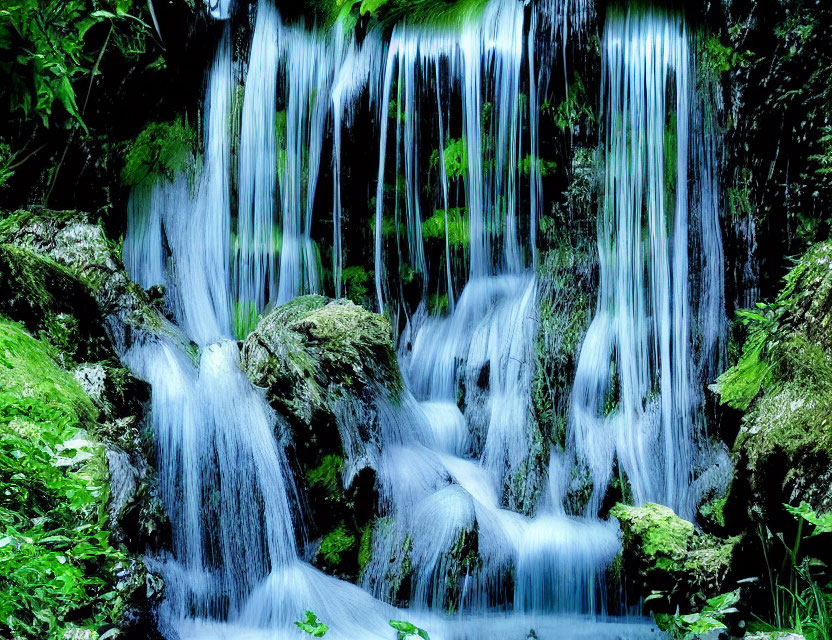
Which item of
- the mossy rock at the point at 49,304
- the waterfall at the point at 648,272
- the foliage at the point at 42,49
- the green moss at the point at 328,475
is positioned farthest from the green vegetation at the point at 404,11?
the green moss at the point at 328,475

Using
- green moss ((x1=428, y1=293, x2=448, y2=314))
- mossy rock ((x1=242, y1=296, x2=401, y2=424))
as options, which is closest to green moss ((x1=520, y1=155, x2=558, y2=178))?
green moss ((x1=428, y1=293, x2=448, y2=314))

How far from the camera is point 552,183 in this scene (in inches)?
265

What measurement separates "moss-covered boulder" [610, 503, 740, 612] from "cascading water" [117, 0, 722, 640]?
799 mm

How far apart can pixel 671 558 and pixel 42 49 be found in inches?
191

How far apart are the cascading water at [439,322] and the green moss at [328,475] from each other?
119 millimetres

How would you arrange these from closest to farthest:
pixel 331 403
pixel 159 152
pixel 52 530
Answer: pixel 52 530 → pixel 331 403 → pixel 159 152

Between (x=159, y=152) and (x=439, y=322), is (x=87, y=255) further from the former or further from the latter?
(x=439, y=322)

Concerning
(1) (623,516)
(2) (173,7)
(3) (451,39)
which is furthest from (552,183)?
(2) (173,7)

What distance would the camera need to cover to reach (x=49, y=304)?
14.4ft

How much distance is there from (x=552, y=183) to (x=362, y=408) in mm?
3021

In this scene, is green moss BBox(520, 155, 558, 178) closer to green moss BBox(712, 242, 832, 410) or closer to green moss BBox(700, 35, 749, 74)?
green moss BBox(700, 35, 749, 74)

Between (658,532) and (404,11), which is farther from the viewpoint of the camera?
(404,11)

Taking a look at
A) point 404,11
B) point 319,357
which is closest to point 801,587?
point 319,357

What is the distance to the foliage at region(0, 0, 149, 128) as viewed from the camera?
173 inches
